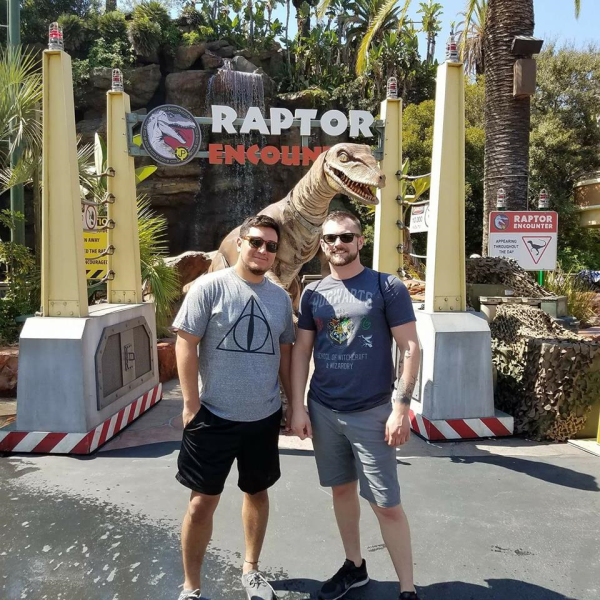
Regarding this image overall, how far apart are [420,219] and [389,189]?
0.56 m

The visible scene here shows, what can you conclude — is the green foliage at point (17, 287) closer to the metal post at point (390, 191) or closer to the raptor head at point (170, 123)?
the raptor head at point (170, 123)

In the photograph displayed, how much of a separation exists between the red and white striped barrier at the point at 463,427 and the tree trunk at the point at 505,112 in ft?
18.7

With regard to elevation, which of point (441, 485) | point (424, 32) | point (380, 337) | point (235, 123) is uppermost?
point (424, 32)

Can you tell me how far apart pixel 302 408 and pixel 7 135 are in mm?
7786

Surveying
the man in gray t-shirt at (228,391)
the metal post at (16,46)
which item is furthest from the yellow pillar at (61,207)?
the metal post at (16,46)

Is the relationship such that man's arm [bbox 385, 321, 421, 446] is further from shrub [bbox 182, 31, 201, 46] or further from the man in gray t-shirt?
shrub [bbox 182, 31, 201, 46]

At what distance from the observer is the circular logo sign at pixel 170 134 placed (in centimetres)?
541

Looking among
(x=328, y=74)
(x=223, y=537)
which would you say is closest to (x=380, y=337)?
(x=223, y=537)

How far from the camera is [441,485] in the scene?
3852 mm

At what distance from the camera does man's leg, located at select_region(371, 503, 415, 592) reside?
2318 mm

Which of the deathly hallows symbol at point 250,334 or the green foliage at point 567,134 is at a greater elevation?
the green foliage at point 567,134

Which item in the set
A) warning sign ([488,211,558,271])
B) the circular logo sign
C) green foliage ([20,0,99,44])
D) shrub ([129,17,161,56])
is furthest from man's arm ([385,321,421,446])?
green foliage ([20,0,99,44])

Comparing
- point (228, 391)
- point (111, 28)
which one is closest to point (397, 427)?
point (228, 391)

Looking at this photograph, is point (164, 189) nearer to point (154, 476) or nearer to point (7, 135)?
point (7, 135)
